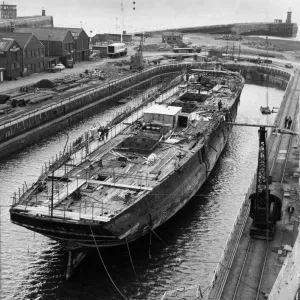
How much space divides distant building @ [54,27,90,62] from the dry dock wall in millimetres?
13779

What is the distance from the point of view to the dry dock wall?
165 feet

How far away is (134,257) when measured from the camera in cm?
3094

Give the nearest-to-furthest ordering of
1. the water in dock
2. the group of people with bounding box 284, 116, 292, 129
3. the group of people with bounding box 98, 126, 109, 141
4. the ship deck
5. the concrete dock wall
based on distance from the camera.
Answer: the water in dock < the ship deck < the group of people with bounding box 98, 126, 109, 141 < the concrete dock wall < the group of people with bounding box 284, 116, 292, 129

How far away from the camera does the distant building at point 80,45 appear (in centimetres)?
9669

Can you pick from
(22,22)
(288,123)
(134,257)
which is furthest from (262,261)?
(22,22)

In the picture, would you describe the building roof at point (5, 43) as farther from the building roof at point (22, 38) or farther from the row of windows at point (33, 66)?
the row of windows at point (33, 66)


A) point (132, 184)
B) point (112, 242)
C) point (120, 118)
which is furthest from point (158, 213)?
point (120, 118)

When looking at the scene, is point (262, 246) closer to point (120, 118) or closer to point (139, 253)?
point (139, 253)

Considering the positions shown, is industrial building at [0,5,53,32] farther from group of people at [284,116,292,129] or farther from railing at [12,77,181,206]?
group of people at [284,116,292,129]

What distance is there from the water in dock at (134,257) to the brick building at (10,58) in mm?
34373

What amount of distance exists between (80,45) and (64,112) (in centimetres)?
3838

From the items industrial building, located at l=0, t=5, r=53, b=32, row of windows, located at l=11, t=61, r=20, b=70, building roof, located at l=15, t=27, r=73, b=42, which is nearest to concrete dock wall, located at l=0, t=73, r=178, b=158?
row of windows, located at l=11, t=61, r=20, b=70

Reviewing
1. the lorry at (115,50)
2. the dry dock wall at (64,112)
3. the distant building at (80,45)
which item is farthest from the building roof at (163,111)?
the lorry at (115,50)

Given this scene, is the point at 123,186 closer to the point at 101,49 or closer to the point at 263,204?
the point at 263,204
